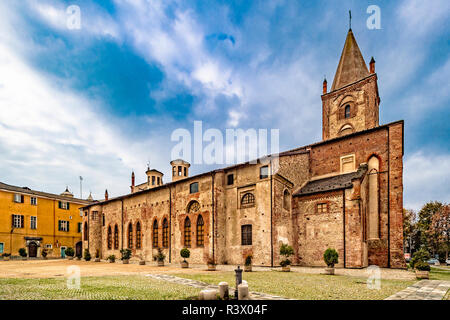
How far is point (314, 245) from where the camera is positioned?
22500mm

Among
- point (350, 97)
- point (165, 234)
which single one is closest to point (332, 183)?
point (350, 97)

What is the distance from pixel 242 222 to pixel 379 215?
11211 millimetres

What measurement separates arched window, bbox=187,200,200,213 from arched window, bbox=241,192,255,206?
4.84m

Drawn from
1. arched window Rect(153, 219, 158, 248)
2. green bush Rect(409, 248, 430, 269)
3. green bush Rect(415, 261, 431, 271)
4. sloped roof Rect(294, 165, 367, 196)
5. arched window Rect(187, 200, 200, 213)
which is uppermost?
sloped roof Rect(294, 165, 367, 196)

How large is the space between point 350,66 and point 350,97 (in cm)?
449

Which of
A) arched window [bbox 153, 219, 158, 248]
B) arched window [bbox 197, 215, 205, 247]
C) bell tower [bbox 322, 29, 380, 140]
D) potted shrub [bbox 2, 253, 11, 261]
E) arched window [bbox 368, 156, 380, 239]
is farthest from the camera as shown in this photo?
potted shrub [bbox 2, 253, 11, 261]

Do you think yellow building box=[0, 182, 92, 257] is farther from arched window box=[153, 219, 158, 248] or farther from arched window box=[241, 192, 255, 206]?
arched window box=[241, 192, 255, 206]

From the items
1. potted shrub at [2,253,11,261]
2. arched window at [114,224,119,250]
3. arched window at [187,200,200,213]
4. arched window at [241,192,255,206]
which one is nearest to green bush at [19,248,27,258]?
potted shrub at [2,253,11,261]

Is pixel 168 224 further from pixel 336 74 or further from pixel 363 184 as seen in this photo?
pixel 336 74

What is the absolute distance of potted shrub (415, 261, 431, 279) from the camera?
14.6m

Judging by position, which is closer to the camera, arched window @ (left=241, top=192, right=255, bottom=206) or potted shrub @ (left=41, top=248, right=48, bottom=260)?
arched window @ (left=241, top=192, right=255, bottom=206)

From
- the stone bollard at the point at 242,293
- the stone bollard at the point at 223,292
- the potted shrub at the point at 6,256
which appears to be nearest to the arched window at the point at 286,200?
the stone bollard at the point at 242,293

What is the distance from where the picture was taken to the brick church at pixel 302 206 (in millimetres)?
21344
